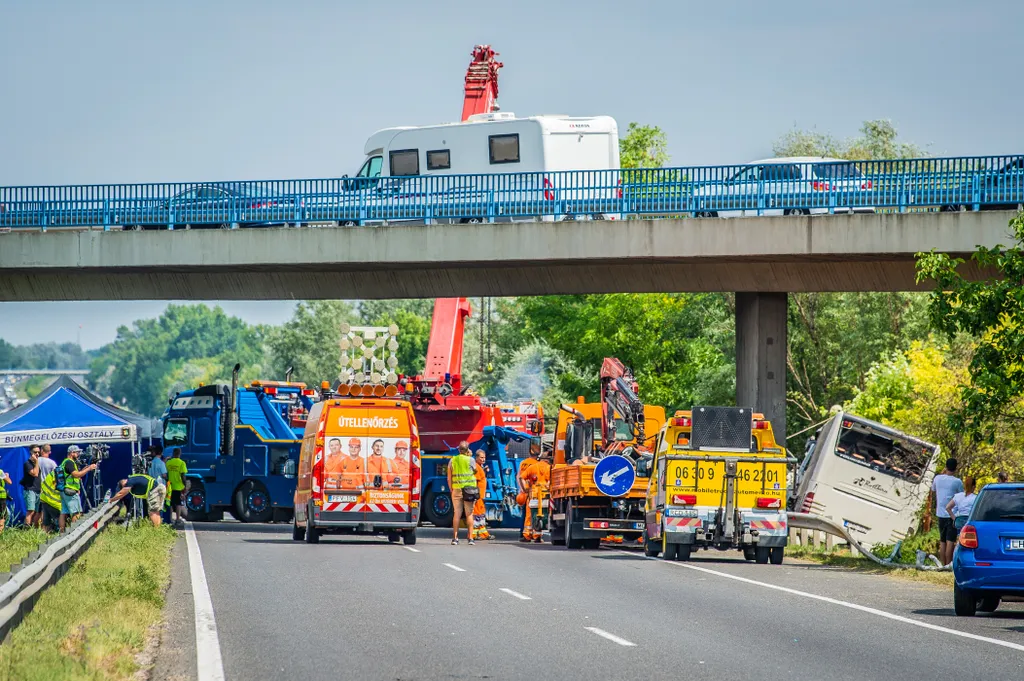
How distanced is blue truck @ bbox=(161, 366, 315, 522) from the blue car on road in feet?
73.6

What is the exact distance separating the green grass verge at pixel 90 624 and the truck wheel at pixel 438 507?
627 inches

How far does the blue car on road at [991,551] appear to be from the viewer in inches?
599

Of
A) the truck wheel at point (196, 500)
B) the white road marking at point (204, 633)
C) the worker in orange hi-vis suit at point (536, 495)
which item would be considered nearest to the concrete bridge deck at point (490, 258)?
the worker in orange hi-vis suit at point (536, 495)

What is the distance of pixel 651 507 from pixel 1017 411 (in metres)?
5.80

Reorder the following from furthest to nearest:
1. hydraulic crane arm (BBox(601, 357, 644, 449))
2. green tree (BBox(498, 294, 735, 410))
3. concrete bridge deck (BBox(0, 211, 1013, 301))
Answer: green tree (BBox(498, 294, 735, 410)) < concrete bridge deck (BBox(0, 211, 1013, 301)) < hydraulic crane arm (BBox(601, 357, 644, 449))

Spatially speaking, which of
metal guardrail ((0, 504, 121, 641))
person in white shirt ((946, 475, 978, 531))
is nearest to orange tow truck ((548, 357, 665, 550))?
person in white shirt ((946, 475, 978, 531))

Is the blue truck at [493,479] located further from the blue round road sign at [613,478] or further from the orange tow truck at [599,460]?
the blue round road sign at [613,478]

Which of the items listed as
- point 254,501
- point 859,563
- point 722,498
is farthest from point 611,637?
point 254,501

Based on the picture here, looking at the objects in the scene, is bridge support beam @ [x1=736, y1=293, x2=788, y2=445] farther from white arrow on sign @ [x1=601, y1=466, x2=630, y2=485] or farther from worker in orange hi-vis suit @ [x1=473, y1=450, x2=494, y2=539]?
white arrow on sign @ [x1=601, y1=466, x2=630, y2=485]

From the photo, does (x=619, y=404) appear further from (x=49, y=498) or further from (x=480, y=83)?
(x=480, y=83)

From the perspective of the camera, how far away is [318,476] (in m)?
26.6

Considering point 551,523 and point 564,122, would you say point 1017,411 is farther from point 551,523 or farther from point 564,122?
point 564,122

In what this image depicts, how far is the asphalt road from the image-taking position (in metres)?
11.1

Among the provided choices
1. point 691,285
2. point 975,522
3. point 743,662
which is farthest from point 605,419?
point 743,662
